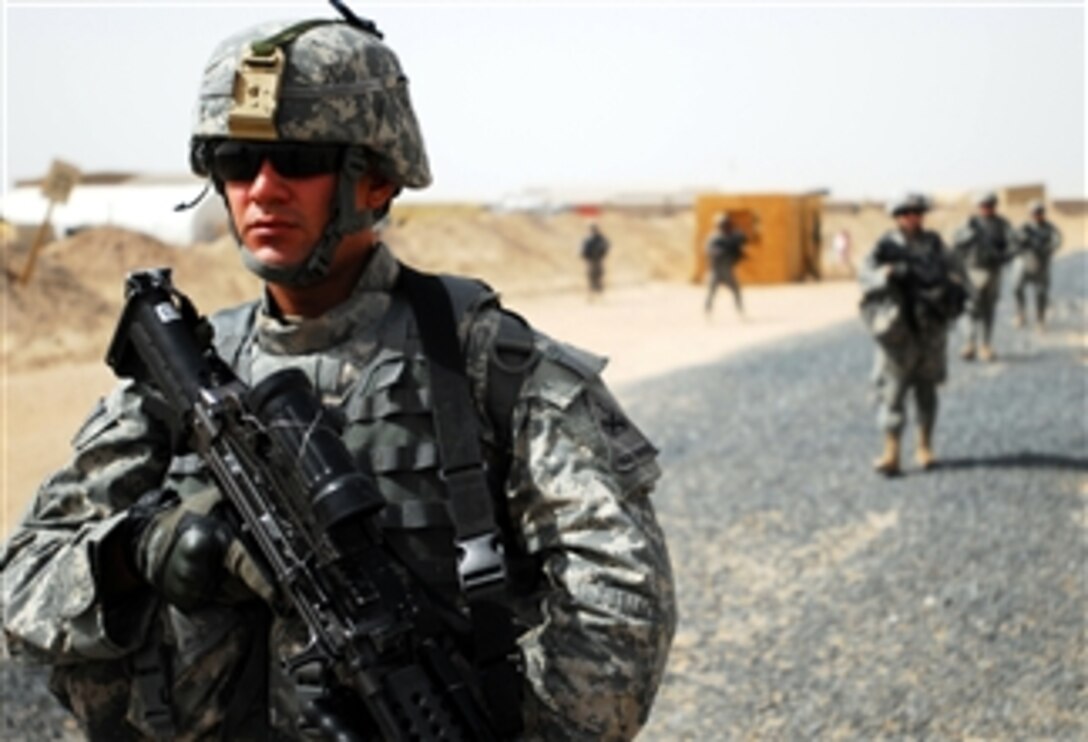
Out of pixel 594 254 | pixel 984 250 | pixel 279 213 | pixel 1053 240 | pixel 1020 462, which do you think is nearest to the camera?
pixel 279 213

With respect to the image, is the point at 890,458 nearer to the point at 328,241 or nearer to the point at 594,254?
the point at 328,241

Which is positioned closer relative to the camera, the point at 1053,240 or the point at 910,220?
the point at 910,220

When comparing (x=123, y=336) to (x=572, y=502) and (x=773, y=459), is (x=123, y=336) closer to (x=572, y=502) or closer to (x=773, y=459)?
(x=572, y=502)

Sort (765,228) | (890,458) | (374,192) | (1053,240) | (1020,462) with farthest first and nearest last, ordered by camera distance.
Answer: (765,228) < (1053,240) < (1020,462) < (890,458) < (374,192)

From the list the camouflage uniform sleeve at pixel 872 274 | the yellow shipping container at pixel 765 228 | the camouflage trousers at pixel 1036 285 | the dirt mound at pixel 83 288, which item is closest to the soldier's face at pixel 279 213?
the camouflage uniform sleeve at pixel 872 274

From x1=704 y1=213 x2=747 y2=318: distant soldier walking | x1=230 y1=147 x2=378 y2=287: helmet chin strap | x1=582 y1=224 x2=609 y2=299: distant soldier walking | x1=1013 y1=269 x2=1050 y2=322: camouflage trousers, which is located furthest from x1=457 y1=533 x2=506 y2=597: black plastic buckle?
x1=582 y1=224 x2=609 y2=299: distant soldier walking

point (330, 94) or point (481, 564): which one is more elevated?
point (330, 94)

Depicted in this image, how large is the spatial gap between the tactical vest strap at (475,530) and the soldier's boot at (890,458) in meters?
8.88

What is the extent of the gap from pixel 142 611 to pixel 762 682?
14.9 ft

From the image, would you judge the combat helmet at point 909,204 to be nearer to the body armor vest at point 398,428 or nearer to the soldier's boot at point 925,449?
the soldier's boot at point 925,449

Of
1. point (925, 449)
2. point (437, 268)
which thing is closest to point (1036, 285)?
point (925, 449)

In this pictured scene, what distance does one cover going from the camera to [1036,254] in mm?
21438

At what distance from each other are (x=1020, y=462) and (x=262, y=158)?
9.78 meters

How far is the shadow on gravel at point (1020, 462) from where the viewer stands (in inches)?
452
